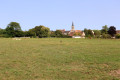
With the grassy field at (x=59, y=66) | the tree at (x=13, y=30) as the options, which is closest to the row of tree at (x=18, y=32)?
the tree at (x=13, y=30)

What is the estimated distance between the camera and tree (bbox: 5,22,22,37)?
8606cm

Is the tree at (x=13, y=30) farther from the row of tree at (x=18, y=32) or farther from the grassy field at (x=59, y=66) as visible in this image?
the grassy field at (x=59, y=66)

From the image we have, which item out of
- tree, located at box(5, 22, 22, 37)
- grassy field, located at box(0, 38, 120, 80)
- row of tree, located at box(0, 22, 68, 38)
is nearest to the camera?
grassy field, located at box(0, 38, 120, 80)

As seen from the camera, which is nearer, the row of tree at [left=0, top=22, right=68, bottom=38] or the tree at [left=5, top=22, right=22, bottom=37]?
the tree at [left=5, top=22, right=22, bottom=37]

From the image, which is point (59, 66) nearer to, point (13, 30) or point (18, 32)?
point (13, 30)

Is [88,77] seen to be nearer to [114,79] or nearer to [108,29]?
[114,79]

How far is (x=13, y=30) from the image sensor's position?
86.4 meters

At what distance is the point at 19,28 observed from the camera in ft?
297

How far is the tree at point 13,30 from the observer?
86062 mm

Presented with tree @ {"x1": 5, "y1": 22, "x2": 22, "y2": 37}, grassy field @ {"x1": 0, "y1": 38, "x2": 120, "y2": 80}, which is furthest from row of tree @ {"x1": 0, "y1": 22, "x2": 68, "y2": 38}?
grassy field @ {"x1": 0, "y1": 38, "x2": 120, "y2": 80}

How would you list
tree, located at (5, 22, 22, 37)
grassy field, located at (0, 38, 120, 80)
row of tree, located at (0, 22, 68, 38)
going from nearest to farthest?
grassy field, located at (0, 38, 120, 80), tree, located at (5, 22, 22, 37), row of tree, located at (0, 22, 68, 38)

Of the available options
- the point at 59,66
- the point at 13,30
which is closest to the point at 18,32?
the point at 13,30

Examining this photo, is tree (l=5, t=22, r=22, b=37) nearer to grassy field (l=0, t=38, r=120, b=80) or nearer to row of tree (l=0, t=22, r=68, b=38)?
row of tree (l=0, t=22, r=68, b=38)

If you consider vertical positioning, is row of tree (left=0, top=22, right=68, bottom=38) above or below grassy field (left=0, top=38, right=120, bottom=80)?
above
